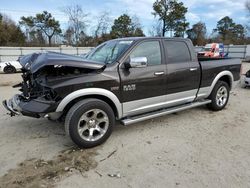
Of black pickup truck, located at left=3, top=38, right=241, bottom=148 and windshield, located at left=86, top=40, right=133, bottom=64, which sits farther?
windshield, located at left=86, top=40, right=133, bottom=64

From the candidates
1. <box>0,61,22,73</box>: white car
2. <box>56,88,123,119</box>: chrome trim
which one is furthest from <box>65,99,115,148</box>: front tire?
<box>0,61,22,73</box>: white car

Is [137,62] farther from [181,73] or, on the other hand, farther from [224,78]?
[224,78]

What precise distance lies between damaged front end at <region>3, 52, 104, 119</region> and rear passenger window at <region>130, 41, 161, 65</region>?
86 centimetres

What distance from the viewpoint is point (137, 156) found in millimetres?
3574

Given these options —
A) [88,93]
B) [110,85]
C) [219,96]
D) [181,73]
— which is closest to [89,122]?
[88,93]

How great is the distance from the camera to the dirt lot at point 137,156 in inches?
116

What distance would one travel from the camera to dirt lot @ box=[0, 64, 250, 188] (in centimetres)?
296

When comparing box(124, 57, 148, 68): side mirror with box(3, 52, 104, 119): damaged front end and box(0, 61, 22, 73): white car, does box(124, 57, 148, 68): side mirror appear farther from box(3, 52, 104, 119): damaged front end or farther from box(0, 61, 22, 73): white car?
box(0, 61, 22, 73): white car

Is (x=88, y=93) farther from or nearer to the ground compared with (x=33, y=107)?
farther from the ground

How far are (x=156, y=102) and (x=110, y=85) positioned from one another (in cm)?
113

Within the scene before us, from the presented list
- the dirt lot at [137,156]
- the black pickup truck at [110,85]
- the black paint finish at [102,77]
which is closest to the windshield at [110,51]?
the black pickup truck at [110,85]

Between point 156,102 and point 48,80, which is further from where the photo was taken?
point 156,102

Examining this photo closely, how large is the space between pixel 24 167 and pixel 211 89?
14.3 ft

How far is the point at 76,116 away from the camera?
357 centimetres
